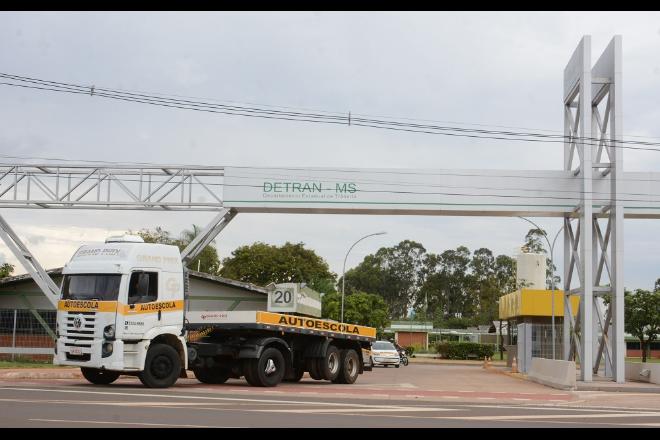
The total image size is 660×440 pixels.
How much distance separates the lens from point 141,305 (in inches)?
790

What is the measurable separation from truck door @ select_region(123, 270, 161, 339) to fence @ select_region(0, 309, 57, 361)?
51.0ft

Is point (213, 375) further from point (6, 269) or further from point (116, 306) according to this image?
point (6, 269)

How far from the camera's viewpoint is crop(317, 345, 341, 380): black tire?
2480cm

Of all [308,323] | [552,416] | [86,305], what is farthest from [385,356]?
[552,416]

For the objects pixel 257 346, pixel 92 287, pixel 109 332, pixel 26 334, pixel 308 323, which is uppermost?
pixel 92 287

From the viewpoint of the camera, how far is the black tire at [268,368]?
2242cm

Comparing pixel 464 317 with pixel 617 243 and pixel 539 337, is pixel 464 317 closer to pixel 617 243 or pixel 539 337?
pixel 539 337

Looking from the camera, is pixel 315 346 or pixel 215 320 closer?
pixel 215 320

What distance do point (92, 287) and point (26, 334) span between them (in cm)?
1638

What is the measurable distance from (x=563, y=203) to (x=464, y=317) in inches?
3561

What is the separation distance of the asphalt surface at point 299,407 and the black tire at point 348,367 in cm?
209

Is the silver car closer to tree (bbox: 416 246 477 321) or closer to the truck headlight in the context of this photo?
the truck headlight
